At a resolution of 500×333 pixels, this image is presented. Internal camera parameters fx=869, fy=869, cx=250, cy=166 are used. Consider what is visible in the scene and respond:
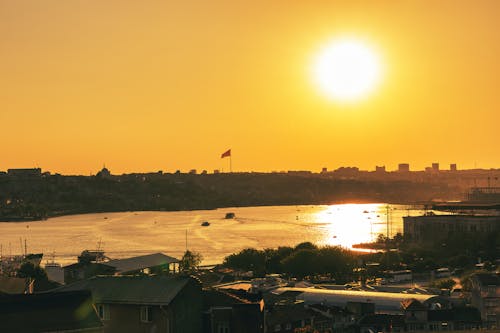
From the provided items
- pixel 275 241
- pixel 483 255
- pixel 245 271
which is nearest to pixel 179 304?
pixel 245 271

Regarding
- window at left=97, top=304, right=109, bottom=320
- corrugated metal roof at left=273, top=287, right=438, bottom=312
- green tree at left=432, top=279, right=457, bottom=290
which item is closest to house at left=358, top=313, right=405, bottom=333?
corrugated metal roof at left=273, top=287, right=438, bottom=312

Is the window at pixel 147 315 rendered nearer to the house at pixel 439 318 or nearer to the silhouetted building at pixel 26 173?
the house at pixel 439 318

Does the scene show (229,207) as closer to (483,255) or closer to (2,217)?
(2,217)

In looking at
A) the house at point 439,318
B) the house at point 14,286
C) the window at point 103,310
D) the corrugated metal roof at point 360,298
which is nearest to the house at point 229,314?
the window at point 103,310

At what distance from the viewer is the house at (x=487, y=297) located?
16225mm

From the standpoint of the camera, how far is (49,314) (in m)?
8.17

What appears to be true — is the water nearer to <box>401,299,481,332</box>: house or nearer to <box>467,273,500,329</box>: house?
<box>467,273,500,329</box>: house

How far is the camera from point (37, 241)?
59.0m

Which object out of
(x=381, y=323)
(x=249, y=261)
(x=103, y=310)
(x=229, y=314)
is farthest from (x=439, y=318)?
(x=249, y=261)

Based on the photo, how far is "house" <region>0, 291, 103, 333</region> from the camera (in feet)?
26.5

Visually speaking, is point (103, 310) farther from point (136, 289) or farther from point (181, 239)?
point (181, 239)

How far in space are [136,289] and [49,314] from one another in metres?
1.67

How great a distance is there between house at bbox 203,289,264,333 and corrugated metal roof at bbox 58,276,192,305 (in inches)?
34.4

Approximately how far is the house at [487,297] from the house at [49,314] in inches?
381
